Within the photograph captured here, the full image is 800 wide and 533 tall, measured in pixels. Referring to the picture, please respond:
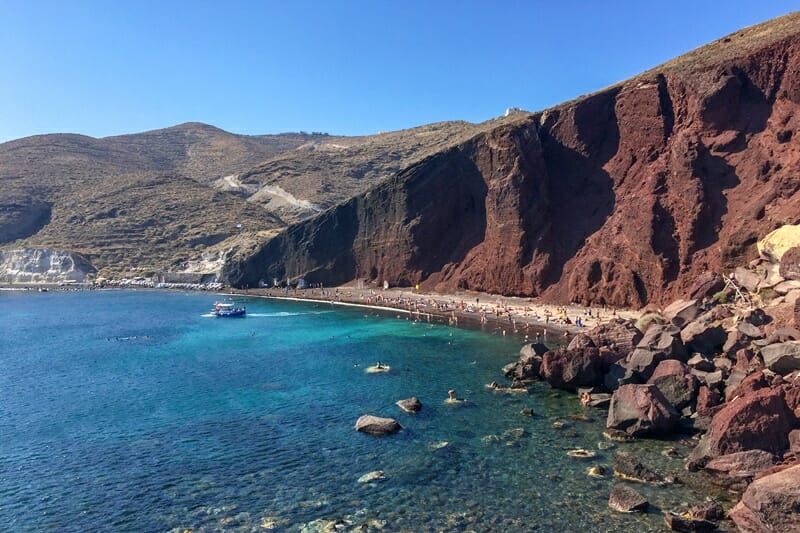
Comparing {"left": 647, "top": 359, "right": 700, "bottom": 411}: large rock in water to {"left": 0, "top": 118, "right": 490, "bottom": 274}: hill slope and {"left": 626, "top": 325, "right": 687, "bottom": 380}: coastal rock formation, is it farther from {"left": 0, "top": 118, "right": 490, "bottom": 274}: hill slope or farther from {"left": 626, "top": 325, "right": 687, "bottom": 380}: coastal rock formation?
{"left": 0, "top": 118, "right": 490, "bottom": 274}: hill slope

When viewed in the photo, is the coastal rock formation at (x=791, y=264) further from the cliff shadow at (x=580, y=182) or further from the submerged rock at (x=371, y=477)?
the submerged rock at (x=371, y=477)

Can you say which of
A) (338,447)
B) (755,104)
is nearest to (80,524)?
(338,447)

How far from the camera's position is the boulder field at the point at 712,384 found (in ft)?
70.0

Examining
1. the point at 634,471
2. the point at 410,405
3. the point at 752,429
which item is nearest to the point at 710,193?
the point at 752,429

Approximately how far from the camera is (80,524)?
21578 mm

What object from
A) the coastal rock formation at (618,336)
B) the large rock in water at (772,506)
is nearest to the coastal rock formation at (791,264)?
the coastal rock formation at (618,336)

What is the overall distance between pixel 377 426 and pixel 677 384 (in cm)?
1815

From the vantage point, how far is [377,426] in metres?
31.0

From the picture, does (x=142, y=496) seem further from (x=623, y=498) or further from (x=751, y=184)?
(x=751, y=184)

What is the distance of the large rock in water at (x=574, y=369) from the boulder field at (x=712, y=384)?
72 millimetres

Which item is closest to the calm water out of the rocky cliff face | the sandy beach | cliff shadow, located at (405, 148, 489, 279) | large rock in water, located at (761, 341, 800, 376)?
the sandy beach

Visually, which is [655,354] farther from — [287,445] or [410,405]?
[287,445]

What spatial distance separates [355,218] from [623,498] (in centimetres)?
8888

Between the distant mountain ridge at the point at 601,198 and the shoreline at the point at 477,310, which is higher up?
the distant mountain ridge at the point at 601,198
